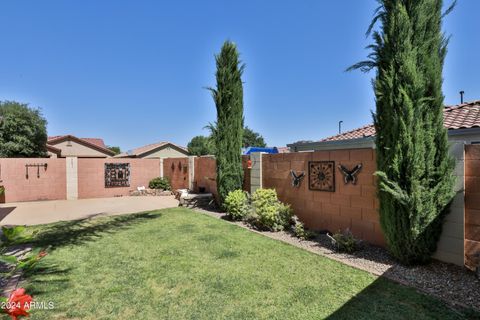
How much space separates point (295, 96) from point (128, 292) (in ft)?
51.2

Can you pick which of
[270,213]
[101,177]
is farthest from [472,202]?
[101,177]

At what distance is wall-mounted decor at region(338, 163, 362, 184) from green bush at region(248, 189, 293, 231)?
71.9 inches

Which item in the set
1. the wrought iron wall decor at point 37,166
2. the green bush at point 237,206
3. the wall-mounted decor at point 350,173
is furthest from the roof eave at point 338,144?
the wrought iron wall decor at point 37,166

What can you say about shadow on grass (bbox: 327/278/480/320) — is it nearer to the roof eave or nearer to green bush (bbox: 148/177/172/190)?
the roof eave

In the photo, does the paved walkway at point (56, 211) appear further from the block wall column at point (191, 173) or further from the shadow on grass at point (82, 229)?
the block wall column at point (191, 173)

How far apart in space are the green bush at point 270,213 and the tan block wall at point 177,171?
29.5ft

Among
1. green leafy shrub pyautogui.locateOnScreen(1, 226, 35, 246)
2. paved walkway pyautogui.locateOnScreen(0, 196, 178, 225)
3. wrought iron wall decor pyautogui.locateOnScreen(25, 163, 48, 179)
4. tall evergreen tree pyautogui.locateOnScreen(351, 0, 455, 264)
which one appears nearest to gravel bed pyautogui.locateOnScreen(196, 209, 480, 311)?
tall evergreen tree pyautogui.locateOnScreen(351, 0, 455, 264)

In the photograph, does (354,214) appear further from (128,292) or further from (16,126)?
(16,126)

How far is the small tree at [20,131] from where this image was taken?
1995cm

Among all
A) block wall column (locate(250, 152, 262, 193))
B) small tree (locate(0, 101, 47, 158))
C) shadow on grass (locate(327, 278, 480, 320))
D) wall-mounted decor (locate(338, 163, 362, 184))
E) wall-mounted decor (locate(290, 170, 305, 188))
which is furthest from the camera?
small tree (locate(0, 101, 47, 158))

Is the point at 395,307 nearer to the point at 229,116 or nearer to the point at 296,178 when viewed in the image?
the point at 296,178

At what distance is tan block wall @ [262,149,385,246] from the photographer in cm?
564

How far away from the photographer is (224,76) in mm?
9828

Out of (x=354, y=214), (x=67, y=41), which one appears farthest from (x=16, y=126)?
(x=354, y=214)
